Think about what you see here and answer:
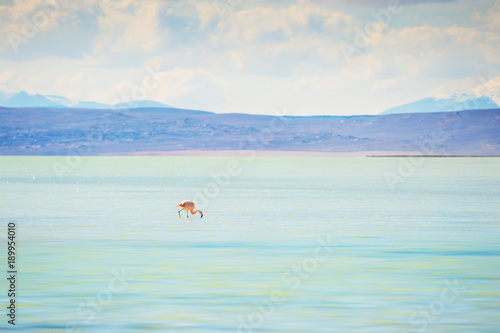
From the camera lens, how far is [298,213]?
31.2 m

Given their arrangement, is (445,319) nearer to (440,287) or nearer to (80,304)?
(440,287)

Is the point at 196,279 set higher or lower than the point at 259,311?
higher

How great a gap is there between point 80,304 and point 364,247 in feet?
29.8

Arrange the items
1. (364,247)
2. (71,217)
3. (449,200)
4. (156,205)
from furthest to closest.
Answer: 1. (449,200)
2. (156,205)
3. (71,217)
4. (364,247)

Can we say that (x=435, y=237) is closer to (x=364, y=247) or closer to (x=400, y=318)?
(x=364, y=247)

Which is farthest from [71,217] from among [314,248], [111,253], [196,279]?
[196,279]

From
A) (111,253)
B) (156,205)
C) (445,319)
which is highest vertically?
(156,205)

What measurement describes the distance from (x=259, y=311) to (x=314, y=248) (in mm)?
7188

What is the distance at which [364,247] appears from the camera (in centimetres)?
Result: 2031

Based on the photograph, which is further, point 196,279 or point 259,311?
point 196,279

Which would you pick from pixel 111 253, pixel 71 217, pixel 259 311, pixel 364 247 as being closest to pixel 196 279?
pixel 259 311

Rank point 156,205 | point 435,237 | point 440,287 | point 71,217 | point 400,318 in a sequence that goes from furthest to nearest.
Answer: point 156,205
point 71,217
point 435,237
point 440,287
point 400,318

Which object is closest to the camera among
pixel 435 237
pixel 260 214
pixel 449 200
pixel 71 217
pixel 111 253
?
pixel 111 253

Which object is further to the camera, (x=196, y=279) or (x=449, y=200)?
(x=449, y=200)
